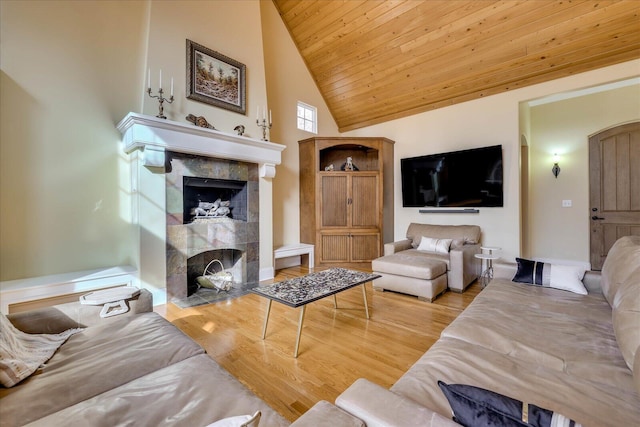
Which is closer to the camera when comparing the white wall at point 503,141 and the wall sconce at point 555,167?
the white wall at point 503,141

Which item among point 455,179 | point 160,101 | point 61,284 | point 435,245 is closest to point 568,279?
point 435,245

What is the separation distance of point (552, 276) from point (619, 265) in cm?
47

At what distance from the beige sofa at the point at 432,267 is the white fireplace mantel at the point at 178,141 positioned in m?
2.24

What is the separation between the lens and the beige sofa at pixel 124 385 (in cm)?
91

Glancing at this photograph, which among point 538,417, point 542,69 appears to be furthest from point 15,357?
point 542,69

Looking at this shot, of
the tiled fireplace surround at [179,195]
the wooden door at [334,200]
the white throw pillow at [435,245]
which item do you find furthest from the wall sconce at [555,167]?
the tiled fireplace surround at [179,195]

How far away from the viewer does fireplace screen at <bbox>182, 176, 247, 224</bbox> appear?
3600 millimetres

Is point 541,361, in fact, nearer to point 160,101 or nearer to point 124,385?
point 124,385

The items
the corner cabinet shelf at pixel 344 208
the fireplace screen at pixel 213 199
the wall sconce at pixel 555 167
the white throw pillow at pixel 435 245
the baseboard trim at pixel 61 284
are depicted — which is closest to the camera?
the baseboard trim at pixel 61 284

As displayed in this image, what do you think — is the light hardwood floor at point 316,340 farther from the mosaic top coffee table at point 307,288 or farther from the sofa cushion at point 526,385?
the sofa cushion at point 526,385

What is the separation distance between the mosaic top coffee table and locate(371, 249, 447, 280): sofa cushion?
0.79 m

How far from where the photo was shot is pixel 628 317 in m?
1.24

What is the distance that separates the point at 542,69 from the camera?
3633 millimetres

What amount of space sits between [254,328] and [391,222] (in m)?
3.55
